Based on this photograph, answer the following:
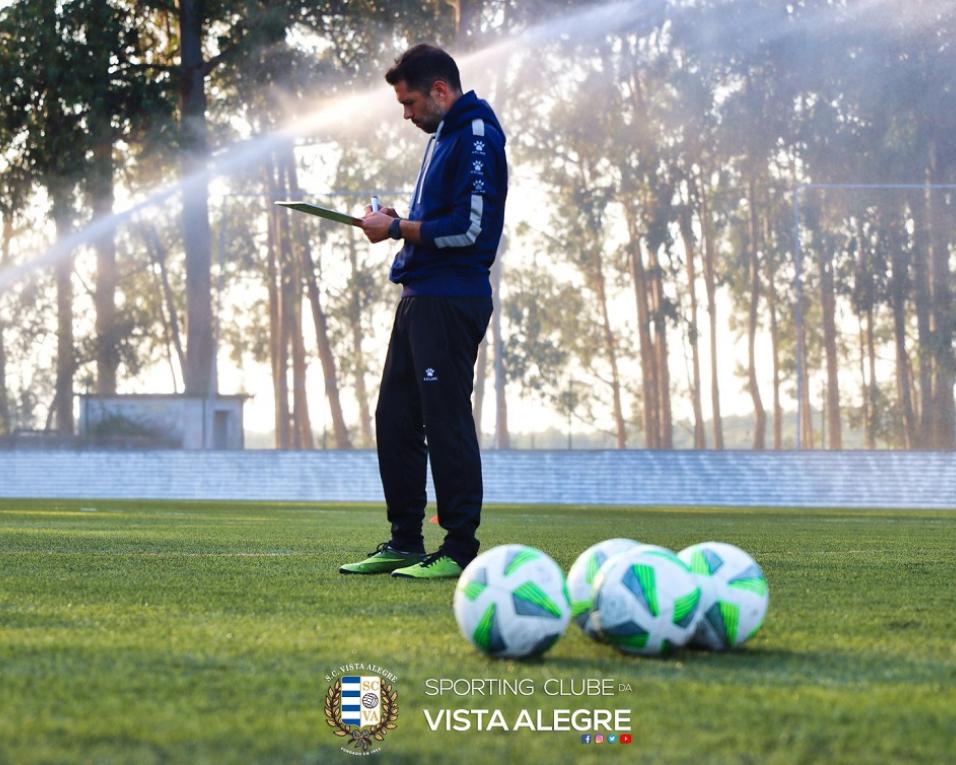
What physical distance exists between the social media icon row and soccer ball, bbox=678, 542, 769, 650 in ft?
3.14

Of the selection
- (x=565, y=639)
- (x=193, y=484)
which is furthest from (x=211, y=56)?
(x=565, y=639)

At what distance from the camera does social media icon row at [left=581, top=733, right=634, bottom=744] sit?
2.52 metres

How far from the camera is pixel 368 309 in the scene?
36562 mm

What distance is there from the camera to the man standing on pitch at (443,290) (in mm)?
5414

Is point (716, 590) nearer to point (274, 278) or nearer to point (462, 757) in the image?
point (462, 757)

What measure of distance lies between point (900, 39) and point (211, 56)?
14090mm

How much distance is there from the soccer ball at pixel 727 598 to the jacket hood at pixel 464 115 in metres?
2.38

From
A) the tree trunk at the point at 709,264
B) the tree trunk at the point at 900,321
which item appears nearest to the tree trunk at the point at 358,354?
the tree trunk at the point at 709,264

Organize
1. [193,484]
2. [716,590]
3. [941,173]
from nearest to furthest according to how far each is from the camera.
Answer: [716,590]
[193,484]
[941,173]

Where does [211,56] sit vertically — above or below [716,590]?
above

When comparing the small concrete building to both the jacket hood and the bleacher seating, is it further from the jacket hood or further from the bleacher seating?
the jacket hood

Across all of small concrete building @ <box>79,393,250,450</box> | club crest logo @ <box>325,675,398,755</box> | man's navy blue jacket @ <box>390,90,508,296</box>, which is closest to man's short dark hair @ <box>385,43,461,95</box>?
man's navy blue jacket @ <box>390,90,508,296</box>

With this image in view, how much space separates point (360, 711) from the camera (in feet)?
8.68

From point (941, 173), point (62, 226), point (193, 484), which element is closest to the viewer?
point (193, 484)
